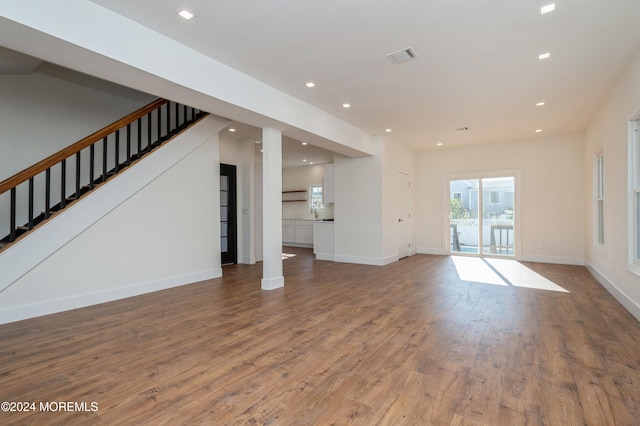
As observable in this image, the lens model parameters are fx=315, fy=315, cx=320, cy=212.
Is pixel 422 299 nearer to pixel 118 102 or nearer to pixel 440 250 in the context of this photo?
pixel 440 250

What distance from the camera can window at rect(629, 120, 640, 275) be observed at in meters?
3.62

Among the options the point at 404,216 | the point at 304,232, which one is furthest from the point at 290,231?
the point at 404,216

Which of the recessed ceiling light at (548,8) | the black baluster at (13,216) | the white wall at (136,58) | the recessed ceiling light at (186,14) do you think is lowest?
the black baluster at (13,216)

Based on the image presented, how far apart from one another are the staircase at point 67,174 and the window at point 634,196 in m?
5.87

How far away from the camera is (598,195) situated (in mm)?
5598

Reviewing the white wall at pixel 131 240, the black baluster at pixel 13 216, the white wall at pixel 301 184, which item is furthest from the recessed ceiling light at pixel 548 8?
the white wall at pixel 301 184

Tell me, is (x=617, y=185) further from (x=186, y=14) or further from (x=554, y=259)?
(x=186, y=14)

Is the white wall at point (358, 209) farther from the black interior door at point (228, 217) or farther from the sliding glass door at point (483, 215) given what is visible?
the sliding glass door at point (483, 215)

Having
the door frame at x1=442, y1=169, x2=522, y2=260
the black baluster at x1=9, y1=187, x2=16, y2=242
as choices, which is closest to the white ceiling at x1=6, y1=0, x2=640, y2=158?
the black baluster at x1=9, y1=187, x2=16, y2=242

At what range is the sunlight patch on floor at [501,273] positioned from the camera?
508 cm

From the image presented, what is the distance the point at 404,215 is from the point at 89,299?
261 inches

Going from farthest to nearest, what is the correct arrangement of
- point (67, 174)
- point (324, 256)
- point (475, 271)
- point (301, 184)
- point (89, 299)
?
point (301, 184), point (324, 256), point (475, 271), point (67, 174), point (89, 299)

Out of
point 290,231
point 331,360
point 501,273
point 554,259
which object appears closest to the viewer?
Result: point 331,360

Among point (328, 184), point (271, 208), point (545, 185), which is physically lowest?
point (271, 208)
